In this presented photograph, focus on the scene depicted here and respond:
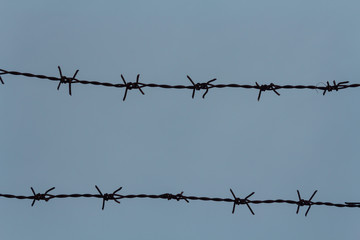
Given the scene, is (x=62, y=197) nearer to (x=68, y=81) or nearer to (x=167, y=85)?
(x=68, y=81)

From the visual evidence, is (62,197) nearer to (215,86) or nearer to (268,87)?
(215,86)

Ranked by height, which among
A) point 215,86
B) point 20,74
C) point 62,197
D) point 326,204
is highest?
point 215,86

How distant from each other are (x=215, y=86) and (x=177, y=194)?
96cm

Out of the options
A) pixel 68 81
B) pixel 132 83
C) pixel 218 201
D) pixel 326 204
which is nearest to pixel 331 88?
pixel 326 204

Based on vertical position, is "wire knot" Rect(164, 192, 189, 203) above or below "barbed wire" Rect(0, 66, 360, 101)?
below

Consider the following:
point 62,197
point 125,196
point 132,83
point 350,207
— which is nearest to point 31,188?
point 62,197

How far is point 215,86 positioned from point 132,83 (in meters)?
0.70

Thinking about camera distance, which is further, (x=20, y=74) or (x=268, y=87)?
(x=268, y=87)

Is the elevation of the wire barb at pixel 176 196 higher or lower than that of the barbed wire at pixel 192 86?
lower

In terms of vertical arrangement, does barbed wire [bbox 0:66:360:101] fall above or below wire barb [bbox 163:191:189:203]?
above

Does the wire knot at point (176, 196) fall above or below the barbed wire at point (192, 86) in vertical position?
below

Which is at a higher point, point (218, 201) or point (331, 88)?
point (331, 88)

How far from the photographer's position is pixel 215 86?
4570 millimetres

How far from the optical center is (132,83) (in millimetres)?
4516
